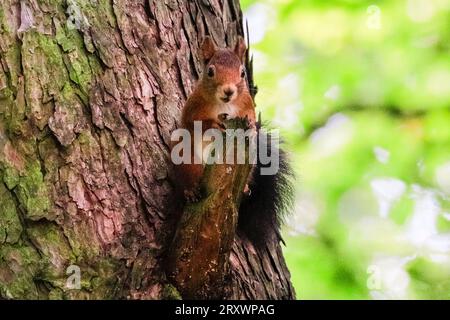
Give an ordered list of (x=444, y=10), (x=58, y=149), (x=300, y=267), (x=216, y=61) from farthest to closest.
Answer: (x=444, y=10)
(x=300, y=267)
(x=216, y=61)
(x=58, y=149)

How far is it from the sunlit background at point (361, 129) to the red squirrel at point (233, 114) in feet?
2.63

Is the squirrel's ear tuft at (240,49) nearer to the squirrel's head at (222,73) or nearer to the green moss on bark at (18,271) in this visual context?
the squirrel's head at (222,73)

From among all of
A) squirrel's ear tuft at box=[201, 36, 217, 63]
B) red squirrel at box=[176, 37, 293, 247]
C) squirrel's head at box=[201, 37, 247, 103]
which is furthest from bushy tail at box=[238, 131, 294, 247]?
squirrel's ear tuft at box=[201, 36, 217, 63]

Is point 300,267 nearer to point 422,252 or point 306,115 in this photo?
point 422,252

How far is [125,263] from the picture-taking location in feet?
8.39

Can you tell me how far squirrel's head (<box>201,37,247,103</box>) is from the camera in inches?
119

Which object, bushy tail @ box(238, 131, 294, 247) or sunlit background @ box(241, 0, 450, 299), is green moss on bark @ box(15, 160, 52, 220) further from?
sunlit background @ box(241, 0, 450, 299)

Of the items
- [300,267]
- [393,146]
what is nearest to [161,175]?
[300,267]

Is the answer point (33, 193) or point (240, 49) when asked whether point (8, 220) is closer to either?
point (33, 193)

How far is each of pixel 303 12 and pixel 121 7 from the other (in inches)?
90.8

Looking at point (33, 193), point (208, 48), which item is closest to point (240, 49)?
point (208, 48)

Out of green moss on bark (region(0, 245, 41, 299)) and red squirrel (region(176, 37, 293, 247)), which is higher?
red squirrel (region(176, 37, 293, 247))

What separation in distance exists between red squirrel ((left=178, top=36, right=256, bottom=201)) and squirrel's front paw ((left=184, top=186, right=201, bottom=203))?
0.29 meters

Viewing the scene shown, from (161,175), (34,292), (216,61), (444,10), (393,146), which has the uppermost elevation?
(444,10)
